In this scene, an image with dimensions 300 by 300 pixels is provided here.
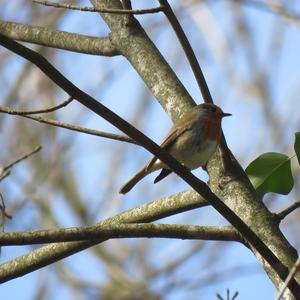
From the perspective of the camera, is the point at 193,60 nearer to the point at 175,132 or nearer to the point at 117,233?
the point at 117,233

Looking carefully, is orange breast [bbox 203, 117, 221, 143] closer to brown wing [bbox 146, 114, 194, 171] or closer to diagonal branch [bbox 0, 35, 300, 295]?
brown wing [bbox 146, 114, 194, 171]

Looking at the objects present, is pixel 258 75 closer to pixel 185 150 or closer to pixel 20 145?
pixel 20 145

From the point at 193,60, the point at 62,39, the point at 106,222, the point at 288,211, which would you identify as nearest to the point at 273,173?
the point at 288,211

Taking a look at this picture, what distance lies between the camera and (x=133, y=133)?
2584 millimetres

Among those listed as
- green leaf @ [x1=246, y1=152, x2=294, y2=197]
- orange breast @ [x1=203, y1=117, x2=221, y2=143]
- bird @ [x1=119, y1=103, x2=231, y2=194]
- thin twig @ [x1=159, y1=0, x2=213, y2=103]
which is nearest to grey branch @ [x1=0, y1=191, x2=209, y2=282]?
green leaf @ [x1=246, y1=152, x2=294, y2=197]

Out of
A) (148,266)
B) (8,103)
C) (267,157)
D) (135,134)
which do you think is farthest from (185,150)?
(148,266)

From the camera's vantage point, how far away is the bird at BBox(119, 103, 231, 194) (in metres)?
4.20

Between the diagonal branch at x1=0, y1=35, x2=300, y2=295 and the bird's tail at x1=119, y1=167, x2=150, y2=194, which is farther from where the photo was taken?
the bird's tail at x1=119, y1=167, x2=150, y2=194

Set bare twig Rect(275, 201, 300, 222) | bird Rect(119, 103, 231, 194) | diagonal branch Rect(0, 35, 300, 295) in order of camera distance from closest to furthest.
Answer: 1. diagonal branch Rect(0, 35, 300, 295)
2. bare twig Rect(275, 201, 300, 222)
3. bird Rect(119, 103, 231, 194)

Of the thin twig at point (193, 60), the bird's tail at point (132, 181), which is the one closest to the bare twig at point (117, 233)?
the thin twig at point (193, 60)

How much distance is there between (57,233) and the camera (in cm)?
265

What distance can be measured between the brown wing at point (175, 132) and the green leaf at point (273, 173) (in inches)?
23.3

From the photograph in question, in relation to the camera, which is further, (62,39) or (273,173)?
(62,39)

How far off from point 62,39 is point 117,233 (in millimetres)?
1627
